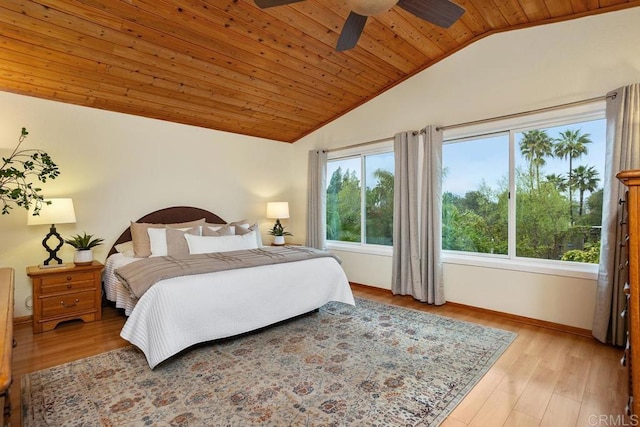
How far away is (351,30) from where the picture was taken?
2.32 metres

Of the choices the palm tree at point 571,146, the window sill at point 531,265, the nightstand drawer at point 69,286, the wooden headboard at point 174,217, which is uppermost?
the palm tree at point 571,146

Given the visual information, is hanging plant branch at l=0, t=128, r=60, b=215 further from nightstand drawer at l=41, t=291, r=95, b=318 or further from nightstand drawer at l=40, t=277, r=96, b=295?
nightstand drawer at l=41, t=291, r=95, b=318

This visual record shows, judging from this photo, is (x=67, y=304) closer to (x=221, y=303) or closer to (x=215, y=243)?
(x=215, y=243)

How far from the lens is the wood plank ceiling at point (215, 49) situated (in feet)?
8.67

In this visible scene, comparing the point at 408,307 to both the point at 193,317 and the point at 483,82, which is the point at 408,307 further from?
the point at 483,82

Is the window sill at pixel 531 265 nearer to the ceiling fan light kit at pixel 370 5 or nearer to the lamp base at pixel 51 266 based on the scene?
the ceiling fan light kit at pixel 370 5

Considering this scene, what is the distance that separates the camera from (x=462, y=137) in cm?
389

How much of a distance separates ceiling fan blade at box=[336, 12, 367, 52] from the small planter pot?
3.25m

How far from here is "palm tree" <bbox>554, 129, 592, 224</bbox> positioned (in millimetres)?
3119

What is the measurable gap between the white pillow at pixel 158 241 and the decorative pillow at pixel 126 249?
0.25m

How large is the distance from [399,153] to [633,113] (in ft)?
7.23

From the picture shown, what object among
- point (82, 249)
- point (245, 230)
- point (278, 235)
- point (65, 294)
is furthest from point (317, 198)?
point (65, 294)

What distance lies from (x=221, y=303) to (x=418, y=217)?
2.57 meters

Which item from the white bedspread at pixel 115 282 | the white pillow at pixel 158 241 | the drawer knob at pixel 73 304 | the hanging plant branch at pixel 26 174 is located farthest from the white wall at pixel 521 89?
the hanging plant branch at pixel 26 174
